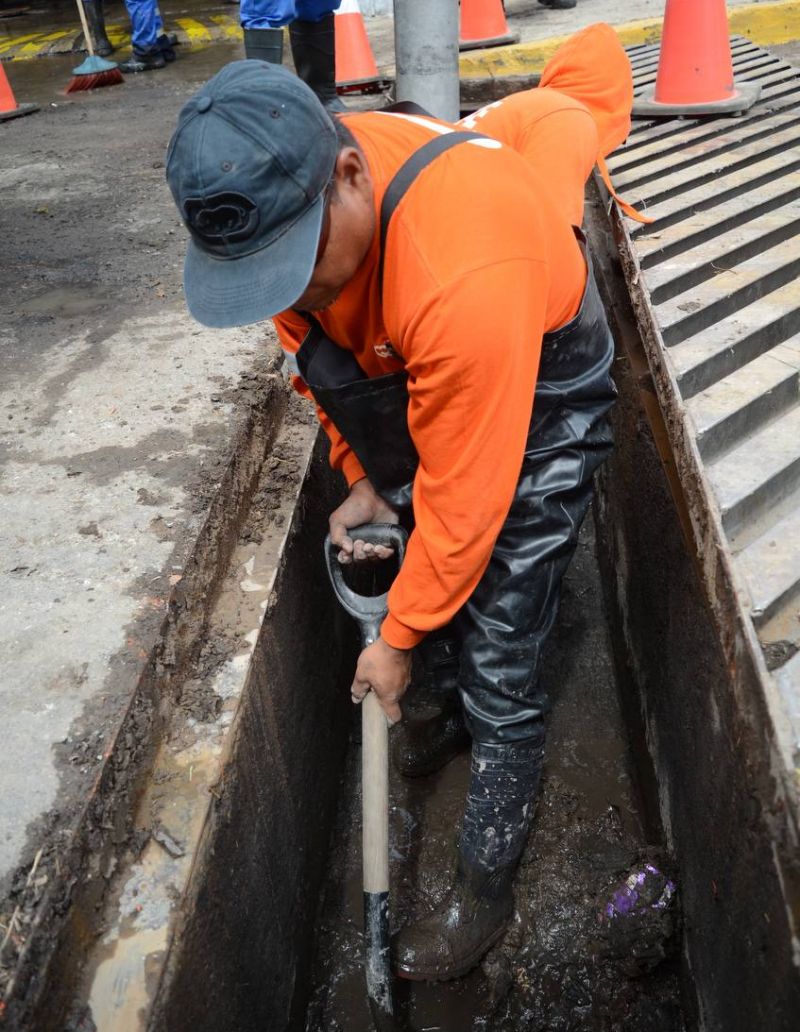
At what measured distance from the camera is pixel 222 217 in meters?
1.40

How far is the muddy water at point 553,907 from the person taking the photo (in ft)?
7.55

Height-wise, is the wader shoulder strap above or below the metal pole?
above

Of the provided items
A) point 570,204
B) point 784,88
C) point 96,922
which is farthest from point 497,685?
point 784,88

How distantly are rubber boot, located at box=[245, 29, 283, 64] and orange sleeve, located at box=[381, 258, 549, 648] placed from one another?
124 inches

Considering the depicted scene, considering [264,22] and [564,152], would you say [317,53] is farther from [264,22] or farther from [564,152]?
[564,152]

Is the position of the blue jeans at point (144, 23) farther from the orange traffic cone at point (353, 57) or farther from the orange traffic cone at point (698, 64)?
the orange traffic cone at point (698, 64)

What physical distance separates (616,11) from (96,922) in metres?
7.54

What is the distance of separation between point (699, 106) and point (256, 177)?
11.5 feet

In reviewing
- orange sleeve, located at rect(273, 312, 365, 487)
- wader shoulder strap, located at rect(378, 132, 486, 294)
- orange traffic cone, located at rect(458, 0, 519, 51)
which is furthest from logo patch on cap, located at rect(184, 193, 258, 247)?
orange traffic cone, located at rect(458, 0, 519, 51)

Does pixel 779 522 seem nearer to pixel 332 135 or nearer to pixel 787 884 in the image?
pixel 787 884

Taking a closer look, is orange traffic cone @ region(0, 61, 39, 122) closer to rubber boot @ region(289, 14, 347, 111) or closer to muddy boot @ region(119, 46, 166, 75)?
muddy boot @ region(119, 46, 166, 75)

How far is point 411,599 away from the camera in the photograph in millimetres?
1772

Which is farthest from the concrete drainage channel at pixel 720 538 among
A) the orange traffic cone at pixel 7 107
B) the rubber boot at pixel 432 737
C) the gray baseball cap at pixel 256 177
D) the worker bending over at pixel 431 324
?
the orange traffic cone at pixel 7 107

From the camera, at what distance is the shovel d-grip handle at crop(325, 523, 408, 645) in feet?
6.75
